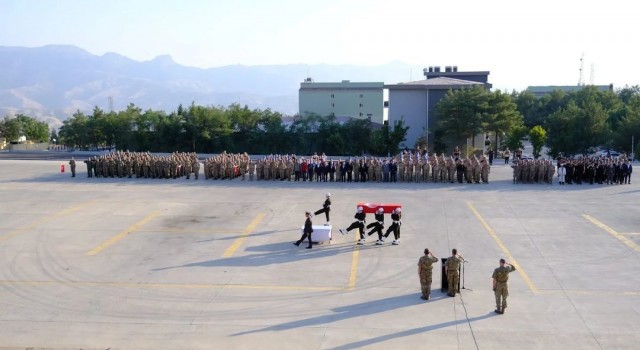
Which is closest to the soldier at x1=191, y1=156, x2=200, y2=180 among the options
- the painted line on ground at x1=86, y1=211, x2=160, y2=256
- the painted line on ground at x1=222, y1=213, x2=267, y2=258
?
the painted line on ground at x1=86, y1=211, x2=160, y2=256

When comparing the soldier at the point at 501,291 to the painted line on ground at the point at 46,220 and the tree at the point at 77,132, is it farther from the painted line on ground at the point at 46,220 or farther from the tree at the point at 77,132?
the tree at the point at 77,132

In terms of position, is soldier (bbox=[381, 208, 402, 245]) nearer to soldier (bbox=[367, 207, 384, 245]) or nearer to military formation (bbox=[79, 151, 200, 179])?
soldier (bbox=[367, 207, 384, 245])

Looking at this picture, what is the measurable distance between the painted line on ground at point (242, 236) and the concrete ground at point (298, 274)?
9cm

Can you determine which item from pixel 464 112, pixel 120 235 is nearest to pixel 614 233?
pixel 120 235

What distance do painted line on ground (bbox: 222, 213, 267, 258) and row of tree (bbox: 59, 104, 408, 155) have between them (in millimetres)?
28675

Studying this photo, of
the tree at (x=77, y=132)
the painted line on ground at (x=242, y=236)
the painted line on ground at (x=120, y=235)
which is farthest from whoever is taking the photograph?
the tree at (x=77, y=132)

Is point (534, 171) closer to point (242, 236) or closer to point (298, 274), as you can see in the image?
point (242, 236)

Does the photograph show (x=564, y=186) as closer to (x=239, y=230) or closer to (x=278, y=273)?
(x=239, y=230)

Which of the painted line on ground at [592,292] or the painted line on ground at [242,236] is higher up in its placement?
the painted line on ground at [242,236]

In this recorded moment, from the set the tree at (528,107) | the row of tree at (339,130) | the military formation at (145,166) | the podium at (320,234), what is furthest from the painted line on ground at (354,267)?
the tree at (528,107)

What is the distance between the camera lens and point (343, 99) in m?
68.9

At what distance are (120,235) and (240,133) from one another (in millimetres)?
34399

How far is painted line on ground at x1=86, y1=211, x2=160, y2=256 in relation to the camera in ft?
56.9

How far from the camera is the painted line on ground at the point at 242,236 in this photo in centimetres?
1705
